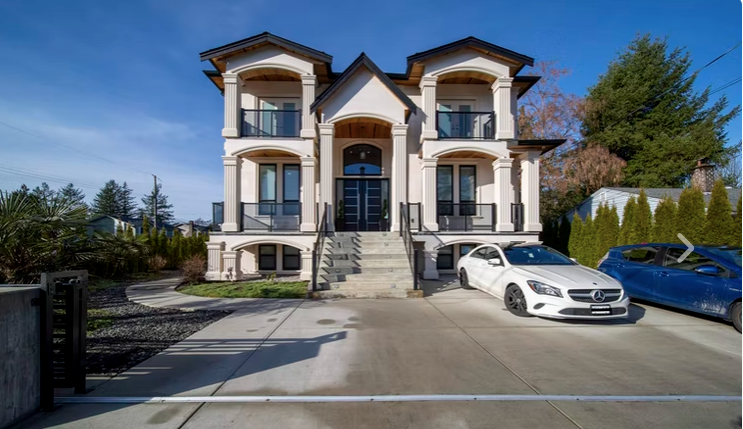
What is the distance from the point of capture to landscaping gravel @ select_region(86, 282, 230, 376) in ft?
15.7

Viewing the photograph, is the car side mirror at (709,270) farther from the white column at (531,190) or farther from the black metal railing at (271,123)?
the black metal railing at (271,123)

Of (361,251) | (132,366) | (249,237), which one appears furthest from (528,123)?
(132,366)

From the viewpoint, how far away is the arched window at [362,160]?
49.3 feet

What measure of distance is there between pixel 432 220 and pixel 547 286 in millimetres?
6529

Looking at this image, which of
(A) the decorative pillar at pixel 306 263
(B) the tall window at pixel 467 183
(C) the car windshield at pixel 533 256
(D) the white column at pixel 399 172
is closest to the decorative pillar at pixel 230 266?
(A) the decorative pillar at pixel 306 263

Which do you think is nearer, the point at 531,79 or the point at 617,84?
the point at 531,79

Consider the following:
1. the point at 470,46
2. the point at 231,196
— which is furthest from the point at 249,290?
the point at 470,46

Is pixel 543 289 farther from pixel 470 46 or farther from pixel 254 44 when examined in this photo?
pixel 254 44

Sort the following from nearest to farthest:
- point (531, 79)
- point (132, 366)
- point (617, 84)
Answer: point (132, 366)
point (531, 79)
point (617, 84)

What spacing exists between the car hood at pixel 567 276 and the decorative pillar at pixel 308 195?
7.39 metres

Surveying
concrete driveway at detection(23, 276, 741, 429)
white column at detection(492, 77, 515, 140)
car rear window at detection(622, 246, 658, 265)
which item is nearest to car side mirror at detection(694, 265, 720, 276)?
concrete driveway at detection(23, 276, 741, 429)

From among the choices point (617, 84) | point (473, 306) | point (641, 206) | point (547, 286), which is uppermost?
point (617, 84)

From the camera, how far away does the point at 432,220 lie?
1315 cm

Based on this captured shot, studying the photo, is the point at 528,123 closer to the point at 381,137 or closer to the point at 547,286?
the point at 381,137
